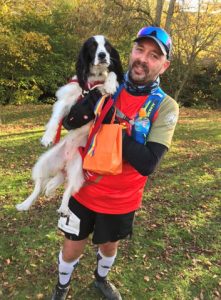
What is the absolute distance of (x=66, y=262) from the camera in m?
2.99

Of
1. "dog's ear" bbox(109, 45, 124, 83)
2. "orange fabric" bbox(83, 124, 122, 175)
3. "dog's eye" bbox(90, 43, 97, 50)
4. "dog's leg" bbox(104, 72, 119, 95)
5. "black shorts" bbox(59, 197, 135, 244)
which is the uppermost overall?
"dog's eye" bbox(90, 43, 97, 50)

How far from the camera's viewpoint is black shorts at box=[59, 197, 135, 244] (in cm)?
277

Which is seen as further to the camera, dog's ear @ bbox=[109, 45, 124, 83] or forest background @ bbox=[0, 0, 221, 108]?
forest background @ bbox=[0, 0, 221, 108]

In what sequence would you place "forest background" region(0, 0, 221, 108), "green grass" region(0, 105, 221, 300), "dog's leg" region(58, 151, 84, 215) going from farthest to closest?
"forest background" region(0, 0, 221, 108) < "green grass" region(0, 105, 221, 300) < "dog's leg" region(58, 151, 84, 215)

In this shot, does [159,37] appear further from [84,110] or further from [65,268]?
[65,268]

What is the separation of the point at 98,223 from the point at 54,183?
548 millimetres

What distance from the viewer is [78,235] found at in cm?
279

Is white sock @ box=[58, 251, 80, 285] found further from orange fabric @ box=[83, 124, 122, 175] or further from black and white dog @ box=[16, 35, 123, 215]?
orange fabric @ box=[83, 124, 122, 175]

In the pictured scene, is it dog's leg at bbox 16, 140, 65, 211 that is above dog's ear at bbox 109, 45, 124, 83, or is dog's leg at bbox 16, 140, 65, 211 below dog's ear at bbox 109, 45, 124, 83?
below

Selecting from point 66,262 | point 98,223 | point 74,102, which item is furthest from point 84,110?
point 66,262

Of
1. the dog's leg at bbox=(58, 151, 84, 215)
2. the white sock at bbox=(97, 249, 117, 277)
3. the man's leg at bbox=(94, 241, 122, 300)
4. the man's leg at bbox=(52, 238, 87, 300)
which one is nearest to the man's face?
the dog's leg at bbox=(58, 151, 84, 215)

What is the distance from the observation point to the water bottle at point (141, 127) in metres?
2.49

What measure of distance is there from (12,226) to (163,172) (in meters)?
3.45

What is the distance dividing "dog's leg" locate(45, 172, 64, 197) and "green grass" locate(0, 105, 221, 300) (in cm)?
104
